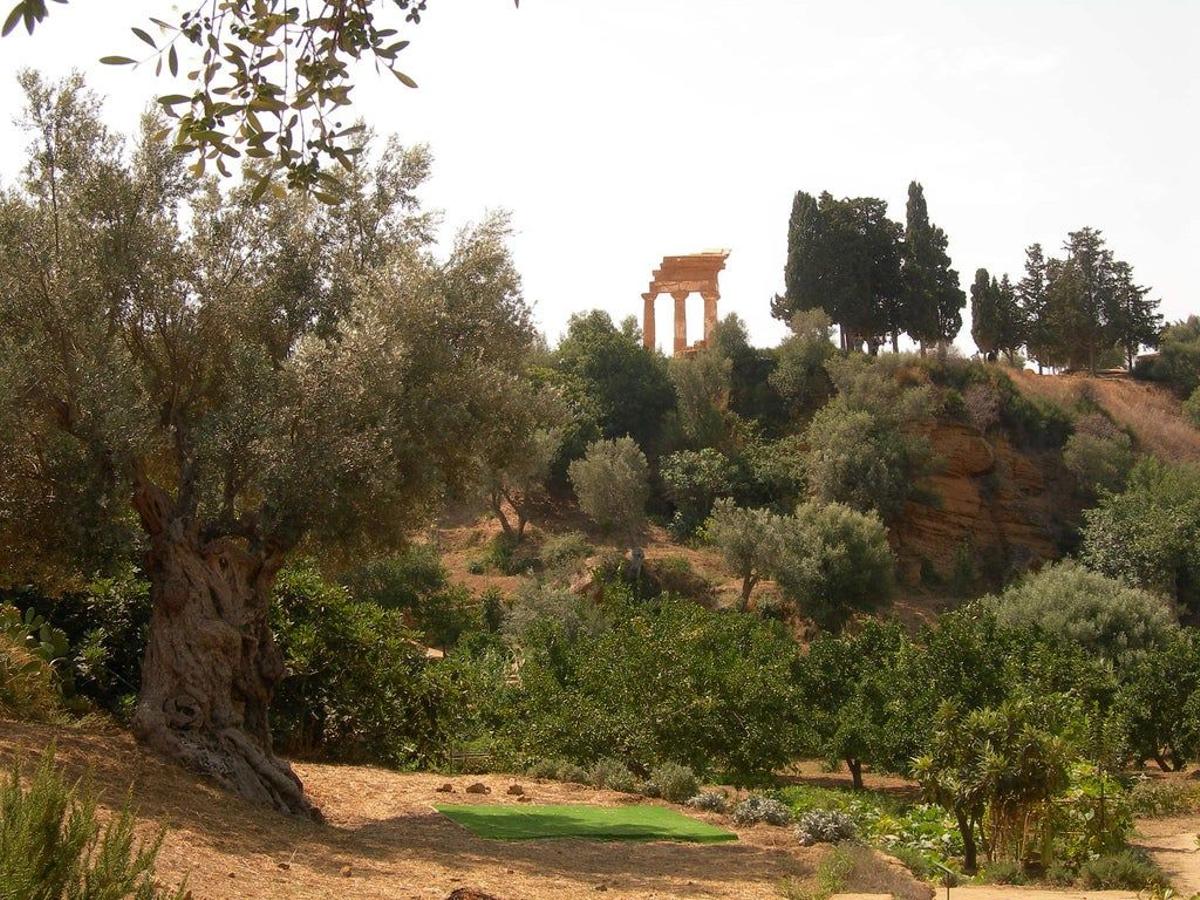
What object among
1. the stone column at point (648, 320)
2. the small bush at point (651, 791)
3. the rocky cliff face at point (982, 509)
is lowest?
the small bush at point (651, 791)

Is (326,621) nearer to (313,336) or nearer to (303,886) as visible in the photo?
(313,336)

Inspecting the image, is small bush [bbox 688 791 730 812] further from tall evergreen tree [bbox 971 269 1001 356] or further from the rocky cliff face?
tall evergreen tree [bbox 971 269 1001 356]

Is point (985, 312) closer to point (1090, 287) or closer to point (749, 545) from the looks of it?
point (1090, 287)

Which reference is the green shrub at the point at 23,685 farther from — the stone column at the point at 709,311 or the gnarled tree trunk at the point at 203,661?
the stone column at the point at 709,311

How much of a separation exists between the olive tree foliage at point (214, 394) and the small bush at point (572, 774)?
3.46m

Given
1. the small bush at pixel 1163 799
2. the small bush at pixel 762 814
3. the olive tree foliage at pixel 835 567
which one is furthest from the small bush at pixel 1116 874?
the olive tree foliage at pixel 835 567

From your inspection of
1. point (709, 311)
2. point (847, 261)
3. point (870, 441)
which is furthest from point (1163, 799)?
point (709, 311)

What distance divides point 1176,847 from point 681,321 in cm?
4092

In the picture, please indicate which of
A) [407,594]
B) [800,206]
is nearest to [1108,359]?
[800,206]

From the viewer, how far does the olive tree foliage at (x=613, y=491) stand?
39750 millimetres

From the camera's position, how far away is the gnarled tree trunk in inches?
407

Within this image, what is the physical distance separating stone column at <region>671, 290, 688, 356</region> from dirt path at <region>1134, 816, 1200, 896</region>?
3661 cm

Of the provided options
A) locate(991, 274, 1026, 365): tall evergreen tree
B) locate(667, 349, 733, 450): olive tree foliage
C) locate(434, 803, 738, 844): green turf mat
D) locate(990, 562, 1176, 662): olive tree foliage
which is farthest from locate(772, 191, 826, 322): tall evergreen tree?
locate(434, 803, 738, 844): green turf mat

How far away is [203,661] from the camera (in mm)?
10516
